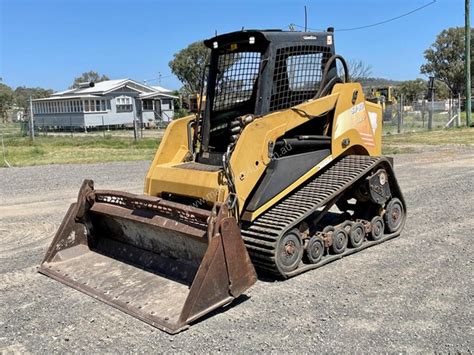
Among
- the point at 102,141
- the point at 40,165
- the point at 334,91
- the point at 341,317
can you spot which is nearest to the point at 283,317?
the point at 341,317

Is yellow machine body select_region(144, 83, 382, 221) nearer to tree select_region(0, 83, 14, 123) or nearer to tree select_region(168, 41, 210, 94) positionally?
tree select_region(0, 83, 14, 123)

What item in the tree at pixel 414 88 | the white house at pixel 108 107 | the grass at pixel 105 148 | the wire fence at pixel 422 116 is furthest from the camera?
the tree at pixel 414 88

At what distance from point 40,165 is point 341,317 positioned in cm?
1285

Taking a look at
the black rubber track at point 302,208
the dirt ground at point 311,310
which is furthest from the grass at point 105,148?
the black rubber track at point 302,208

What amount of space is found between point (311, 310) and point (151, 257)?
5.75 ft

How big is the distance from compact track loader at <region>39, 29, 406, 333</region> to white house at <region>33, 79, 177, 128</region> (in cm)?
3416

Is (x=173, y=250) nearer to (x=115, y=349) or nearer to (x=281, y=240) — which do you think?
(x=281, y=240)

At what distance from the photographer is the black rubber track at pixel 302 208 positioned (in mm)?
5211

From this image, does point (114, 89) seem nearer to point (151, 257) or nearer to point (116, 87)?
point (116, 87)

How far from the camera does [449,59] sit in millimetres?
73125

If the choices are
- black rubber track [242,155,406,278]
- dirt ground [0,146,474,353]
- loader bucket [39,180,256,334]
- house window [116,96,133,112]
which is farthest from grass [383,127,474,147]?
house window [116,96,133,112]

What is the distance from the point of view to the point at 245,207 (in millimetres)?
5398

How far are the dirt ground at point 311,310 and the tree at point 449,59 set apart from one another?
69604 millimetres

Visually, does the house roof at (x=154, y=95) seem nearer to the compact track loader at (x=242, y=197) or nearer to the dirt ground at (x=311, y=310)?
the dirt ground at (x=311, y=310)
